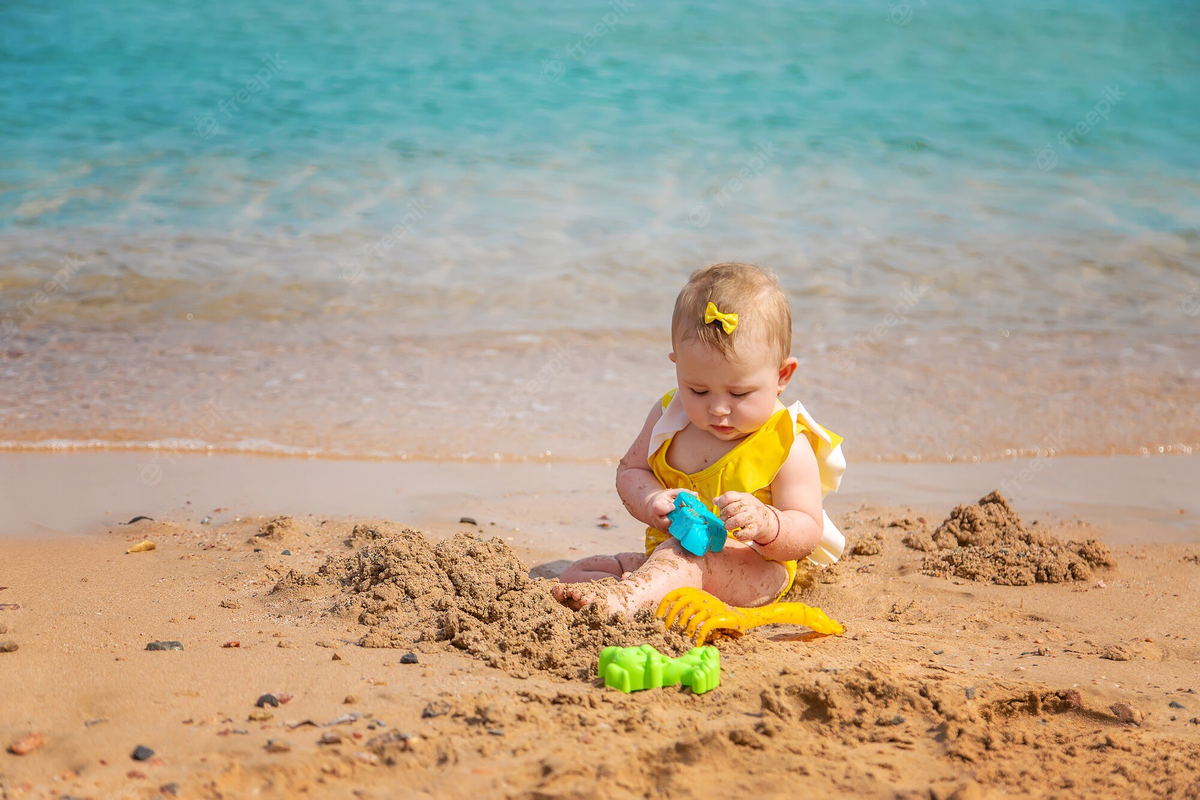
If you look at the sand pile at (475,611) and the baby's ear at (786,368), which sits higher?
the baby's ear at (786,368)

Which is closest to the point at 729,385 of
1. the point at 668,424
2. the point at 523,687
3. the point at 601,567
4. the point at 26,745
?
the point at 668,424

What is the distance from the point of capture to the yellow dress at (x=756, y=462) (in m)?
2.91

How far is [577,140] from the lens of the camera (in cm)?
1100

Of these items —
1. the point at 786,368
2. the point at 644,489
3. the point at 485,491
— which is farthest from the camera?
the point at 485,491

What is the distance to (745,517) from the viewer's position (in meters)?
2.69

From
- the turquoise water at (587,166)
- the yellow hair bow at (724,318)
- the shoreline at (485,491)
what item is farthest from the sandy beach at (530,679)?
the turquoise water at (587,166)

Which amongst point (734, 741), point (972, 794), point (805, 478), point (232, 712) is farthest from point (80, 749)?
point (805, 478)

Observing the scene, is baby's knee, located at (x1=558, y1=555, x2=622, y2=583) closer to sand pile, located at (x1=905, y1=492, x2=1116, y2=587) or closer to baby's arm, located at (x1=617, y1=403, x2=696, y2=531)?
baby's arm, located at (x1=617, y1=403, x2=696, y2=531)

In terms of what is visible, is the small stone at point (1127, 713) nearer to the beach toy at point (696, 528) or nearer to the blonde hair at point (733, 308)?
the beach toy at point (696, 528)

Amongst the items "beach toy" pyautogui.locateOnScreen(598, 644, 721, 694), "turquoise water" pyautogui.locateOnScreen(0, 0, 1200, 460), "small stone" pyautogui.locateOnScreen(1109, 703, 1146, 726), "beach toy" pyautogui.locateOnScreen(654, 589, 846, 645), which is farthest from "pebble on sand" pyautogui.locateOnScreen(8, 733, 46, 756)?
"turquoise water" pyautogui.locateOnScreen(0, 0, 1200, 460)

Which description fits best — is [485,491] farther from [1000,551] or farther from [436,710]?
[436,710]

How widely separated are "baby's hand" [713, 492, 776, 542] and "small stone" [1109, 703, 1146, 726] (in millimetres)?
937

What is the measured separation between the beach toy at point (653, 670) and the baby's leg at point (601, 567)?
84 cm

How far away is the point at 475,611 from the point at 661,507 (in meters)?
0.63
